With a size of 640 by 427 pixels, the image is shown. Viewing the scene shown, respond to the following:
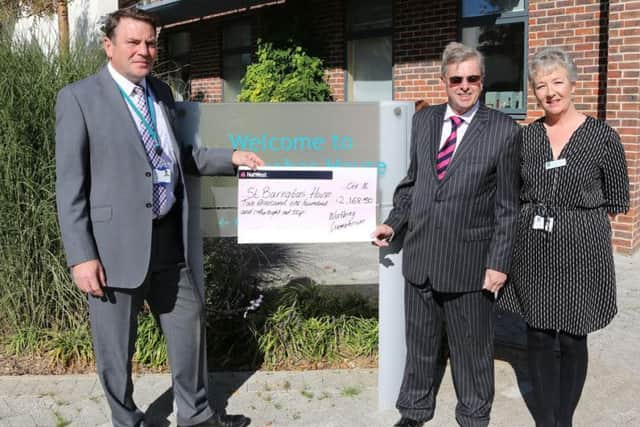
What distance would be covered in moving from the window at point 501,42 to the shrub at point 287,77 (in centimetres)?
274

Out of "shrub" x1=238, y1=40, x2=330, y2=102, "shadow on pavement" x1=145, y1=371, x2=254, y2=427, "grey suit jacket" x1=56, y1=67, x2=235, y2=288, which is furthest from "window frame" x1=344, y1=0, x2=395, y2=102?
"grey suit jacket" x1=56, y1=67, x2=235, y2=288

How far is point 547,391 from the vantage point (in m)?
3.11

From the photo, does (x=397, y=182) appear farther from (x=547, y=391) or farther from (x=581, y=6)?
(x=581, y=6)

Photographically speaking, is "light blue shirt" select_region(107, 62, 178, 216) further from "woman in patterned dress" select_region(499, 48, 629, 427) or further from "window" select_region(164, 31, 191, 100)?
"window" select_region(164, 31, 191, 100)

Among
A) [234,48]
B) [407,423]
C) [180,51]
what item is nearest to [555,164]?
[407,423]

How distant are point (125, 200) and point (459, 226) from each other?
1.42 m

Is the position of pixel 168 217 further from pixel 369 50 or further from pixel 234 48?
pixel 234 48

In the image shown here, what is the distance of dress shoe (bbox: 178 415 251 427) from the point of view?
339cm

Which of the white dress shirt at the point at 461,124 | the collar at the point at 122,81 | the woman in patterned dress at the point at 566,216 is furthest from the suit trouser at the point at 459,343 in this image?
the collar at the point at 122,81

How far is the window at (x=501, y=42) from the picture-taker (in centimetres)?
819

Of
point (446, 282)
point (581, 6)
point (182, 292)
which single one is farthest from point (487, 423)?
point (581, 6)

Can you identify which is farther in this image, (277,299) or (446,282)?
(277,299)

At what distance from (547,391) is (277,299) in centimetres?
195

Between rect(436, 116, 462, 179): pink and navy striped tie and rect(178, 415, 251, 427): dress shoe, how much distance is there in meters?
1.57
